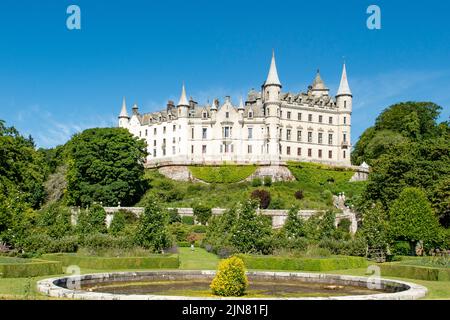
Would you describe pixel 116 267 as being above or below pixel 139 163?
below

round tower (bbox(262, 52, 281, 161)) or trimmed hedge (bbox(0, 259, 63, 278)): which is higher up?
round tower (bbox(262, 52, 281, 161))

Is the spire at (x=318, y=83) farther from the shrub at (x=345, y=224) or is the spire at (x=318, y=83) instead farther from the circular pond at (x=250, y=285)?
the circular pond at (x=250, y=285)

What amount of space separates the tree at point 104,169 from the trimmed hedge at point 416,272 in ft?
135

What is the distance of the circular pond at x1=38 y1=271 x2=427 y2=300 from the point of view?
19219 millimetres

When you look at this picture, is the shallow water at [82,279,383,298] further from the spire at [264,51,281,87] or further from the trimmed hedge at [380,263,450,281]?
the spire at [264,51,281,87]

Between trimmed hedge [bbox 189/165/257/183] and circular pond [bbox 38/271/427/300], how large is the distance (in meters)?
46.8

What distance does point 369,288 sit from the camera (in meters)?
22.8

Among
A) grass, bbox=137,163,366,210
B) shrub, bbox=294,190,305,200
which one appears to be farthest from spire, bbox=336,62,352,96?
shrub, bbox=294,190,305,200

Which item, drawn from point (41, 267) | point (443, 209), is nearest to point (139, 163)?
point (443, 209)

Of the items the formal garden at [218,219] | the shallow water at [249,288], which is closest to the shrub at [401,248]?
the formal garden at [218,219]

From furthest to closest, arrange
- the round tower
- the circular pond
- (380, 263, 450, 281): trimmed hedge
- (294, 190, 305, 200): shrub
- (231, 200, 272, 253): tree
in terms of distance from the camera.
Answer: the round tower → (294, 190, 305, 200): shrub → (231, 200, 272, 253): tree → (380, 263, 450, 281): trimmed hedge → the circular pond

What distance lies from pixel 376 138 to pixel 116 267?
57.3m

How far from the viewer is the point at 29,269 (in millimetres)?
22844

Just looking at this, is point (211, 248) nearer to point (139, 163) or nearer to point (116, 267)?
point (116, 267)
